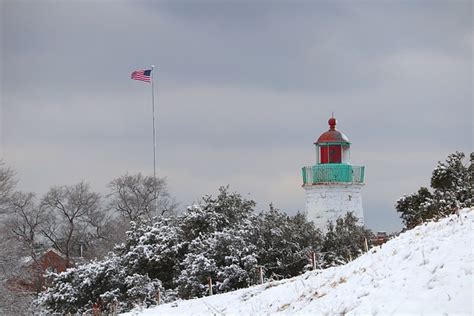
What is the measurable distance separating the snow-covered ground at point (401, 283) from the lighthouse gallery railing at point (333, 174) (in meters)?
21.3

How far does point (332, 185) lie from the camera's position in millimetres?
38781

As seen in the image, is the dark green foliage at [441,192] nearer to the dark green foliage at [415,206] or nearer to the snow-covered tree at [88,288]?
the dark green foliage at [415,206]

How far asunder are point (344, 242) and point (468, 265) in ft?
69.7

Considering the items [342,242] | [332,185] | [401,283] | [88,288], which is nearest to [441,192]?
[342,242]

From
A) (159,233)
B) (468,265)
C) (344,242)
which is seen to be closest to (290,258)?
(344,242)

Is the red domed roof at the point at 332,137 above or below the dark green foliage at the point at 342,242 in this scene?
above

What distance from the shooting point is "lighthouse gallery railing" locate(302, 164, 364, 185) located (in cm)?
3912

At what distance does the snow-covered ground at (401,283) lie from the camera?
36.7 feet

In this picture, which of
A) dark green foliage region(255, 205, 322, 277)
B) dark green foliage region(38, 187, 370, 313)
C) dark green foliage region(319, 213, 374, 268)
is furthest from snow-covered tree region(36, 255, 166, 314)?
dark green foliage region(319, 213, 374, 268)

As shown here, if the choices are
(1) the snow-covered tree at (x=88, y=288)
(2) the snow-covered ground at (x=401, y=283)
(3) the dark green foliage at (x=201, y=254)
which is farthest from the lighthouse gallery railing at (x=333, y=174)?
(2) the snow-covered ground at (x=401, y=283)

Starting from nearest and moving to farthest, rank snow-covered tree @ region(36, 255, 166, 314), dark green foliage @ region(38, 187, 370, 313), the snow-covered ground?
1. the snow-covered ground
2. dark green foliage @ region(38, 187, 370, 313)
3. snow-covered tree @ region(36, 255, 166, 314)

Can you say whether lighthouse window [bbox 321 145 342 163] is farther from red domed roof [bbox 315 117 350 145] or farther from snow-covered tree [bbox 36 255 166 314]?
snow-covered tree [bbox 36 255 166 314]

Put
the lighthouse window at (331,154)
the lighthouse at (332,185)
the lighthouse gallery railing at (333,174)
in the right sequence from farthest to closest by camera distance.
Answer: the lighthouse window at (331,154) < the lighthouse gallery railing at (333,174) < the lighthouse at (332,185)

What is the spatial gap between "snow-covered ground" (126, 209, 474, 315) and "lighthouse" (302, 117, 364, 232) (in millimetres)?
20511
